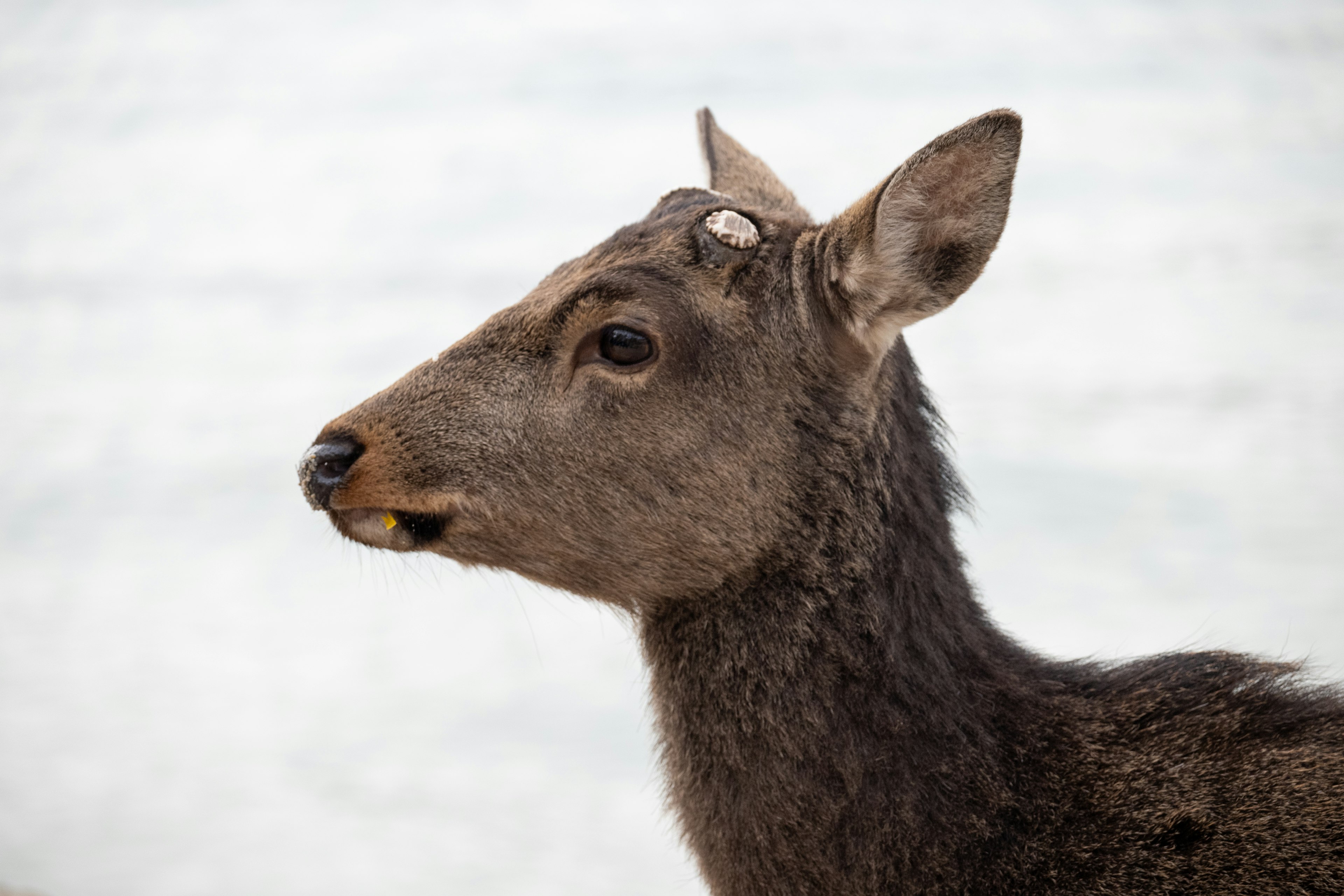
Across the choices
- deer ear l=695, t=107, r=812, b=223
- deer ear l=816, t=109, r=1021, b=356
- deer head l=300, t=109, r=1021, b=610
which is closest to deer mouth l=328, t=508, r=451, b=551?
deer head l=300, t=109, r=1021, b=610

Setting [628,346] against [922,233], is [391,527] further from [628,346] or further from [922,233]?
[922,233]

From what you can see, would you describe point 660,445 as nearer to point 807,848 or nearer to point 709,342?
point 709,342

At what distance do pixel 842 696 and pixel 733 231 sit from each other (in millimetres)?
1555

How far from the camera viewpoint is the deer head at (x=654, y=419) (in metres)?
4.26

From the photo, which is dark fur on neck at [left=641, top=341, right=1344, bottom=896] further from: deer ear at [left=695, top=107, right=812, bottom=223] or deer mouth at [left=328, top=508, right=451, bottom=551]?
deer ear at [left=695, top=107, right=812, bottom=223]

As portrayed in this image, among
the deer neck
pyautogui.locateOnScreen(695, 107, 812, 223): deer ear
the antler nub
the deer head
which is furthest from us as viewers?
pyautogui.locateOnScreen(695, 107, 812, 223): deer ear

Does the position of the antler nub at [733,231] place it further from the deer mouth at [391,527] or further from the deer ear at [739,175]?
the deer mouth at [391,527]

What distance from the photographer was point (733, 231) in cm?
443

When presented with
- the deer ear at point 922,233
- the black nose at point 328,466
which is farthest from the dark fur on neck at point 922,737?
the black nose at point 328,466

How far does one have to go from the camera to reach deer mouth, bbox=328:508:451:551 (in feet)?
14.3

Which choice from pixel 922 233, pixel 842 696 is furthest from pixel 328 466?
pixel 922 233

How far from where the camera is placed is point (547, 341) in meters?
4.44

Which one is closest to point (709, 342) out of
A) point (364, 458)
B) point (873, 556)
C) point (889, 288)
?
point (889, 288)

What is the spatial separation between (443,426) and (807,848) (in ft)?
5.80
